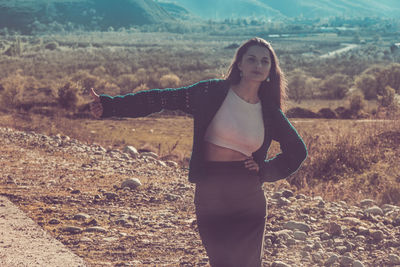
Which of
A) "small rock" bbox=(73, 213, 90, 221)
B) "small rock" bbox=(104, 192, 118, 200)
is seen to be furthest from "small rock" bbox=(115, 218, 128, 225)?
"small rock" bbox=(104, 192, 118, 200)

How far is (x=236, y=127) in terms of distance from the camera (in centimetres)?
303

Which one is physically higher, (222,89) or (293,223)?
(222,89)

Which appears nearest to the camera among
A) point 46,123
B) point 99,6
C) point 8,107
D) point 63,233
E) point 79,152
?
point 63,233

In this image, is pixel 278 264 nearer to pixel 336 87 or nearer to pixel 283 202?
pixel 283 202

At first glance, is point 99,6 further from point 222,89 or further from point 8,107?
point 222,89

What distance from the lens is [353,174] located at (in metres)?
10.6

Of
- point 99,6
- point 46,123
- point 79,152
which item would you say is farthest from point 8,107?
point 99,6

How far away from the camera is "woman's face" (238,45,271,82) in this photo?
3.11 m

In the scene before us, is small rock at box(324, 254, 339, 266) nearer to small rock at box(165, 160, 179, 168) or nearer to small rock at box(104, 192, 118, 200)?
small rock at box(104, 192, 118, 200)

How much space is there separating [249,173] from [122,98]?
2.82 ft

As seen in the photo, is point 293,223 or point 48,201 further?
point 48,201

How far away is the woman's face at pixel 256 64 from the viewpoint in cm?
311

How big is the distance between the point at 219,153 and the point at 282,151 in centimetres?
39

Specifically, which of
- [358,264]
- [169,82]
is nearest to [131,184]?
[358,264]
